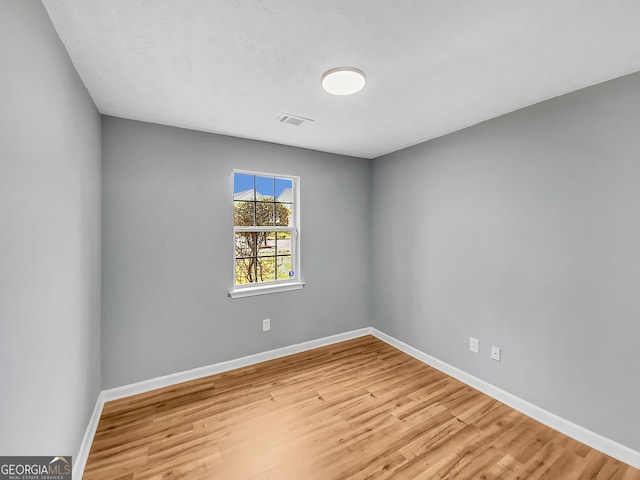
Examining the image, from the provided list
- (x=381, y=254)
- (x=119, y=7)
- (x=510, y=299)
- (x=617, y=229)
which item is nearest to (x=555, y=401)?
(x=510, y=299)

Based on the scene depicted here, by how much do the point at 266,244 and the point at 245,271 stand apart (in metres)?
0.39

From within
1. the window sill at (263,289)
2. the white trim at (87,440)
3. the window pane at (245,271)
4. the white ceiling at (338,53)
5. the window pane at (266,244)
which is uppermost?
the white ceiling at (338,53)

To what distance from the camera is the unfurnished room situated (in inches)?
48.9

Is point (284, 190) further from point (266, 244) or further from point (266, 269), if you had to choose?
point (266, 269)

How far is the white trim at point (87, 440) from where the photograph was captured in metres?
1.60

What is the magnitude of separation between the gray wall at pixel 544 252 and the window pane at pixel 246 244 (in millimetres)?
1891

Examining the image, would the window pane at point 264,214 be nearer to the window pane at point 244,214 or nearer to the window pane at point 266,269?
the window pane at point 244,214

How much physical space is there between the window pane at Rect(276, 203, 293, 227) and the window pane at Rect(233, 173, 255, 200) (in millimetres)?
343

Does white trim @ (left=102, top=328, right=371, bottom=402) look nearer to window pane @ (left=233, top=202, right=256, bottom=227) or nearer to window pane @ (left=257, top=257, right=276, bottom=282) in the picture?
window pane @ (left=257, top=257, right=276, bottom=282)

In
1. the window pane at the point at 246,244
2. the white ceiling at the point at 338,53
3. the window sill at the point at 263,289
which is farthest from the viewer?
the window pane at the point at 246,244

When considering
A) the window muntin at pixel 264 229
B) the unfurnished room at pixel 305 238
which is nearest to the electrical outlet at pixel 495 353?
the unfurnished room at pixel 305 238

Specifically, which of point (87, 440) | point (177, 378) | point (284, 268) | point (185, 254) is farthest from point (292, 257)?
point (87, 440)

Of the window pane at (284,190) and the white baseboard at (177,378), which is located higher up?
the window pane at (284,190)

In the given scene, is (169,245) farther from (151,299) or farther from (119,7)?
(119,7)
